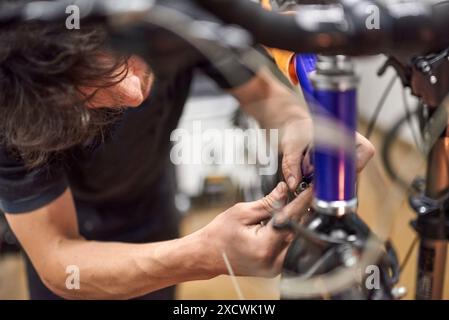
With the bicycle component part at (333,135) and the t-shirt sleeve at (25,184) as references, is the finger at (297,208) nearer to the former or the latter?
the bicycle component part at (333,135)

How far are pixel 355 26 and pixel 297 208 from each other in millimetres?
230

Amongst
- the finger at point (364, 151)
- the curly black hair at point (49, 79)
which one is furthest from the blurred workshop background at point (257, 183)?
the curly black hair at point (49, 79)

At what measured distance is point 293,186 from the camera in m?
0.56

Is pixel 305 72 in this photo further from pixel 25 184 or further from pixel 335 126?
pixel 25 184

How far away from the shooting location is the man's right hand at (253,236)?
0.54m

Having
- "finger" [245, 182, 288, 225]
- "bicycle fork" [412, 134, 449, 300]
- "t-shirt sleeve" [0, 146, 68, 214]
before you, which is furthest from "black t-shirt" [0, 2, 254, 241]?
"bicycle fork" [412, 134, 449, 300]

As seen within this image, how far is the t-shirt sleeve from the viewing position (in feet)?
2.16

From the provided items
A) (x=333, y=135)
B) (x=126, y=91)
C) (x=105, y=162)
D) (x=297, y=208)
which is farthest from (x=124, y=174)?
(x=333, y=135)

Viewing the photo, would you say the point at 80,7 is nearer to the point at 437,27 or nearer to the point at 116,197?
the point at 437,27

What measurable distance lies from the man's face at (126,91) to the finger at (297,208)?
172mm
